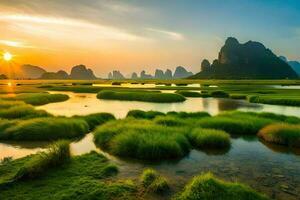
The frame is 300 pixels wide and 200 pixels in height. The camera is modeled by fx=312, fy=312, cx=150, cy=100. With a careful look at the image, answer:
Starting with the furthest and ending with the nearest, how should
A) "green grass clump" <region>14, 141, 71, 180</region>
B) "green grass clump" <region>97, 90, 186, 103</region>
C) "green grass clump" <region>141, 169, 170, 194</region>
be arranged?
"green grass clump" <region>97, 90, 186, 103</region> < "green grass clump" <region>14, 141, 71, 180</region> < "green grass clump" <region>141, 169, 170, 194</region>

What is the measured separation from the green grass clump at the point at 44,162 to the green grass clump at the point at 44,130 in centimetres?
1072

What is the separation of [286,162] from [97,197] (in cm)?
1484

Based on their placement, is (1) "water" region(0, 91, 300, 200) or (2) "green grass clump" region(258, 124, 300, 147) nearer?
(1) "water" region(0, 91, 300, 200)

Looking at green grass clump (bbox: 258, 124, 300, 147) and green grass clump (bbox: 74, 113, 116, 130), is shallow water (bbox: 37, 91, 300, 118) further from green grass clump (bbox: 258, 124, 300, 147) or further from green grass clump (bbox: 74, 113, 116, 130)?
green grass clump (bbox: 258, 124, 300, 147)

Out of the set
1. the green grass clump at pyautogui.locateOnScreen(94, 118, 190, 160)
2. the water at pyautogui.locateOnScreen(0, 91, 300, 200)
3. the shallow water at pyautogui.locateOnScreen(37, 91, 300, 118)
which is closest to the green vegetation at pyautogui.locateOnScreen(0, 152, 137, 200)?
the water at pyautogui.locateOnScreen(0, 91, 300, 200)

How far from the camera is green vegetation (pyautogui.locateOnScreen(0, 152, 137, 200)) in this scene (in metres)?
15.6

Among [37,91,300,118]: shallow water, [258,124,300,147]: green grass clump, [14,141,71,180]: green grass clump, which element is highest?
[14,141,71,180]: green grass clump

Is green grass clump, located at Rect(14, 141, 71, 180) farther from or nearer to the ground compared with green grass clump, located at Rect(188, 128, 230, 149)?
farther from the ground

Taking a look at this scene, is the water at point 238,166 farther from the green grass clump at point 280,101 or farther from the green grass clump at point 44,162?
the green grass clump at point 280,101

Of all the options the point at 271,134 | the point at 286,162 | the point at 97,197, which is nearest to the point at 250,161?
the point at 286,162

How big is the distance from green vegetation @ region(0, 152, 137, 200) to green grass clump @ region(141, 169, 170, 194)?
78 cm

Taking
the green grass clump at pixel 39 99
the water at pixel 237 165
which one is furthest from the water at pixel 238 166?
the green grass clump at pixel 39 99

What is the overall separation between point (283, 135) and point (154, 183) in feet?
58.0

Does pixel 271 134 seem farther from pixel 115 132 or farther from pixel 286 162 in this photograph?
pixel 115 132
